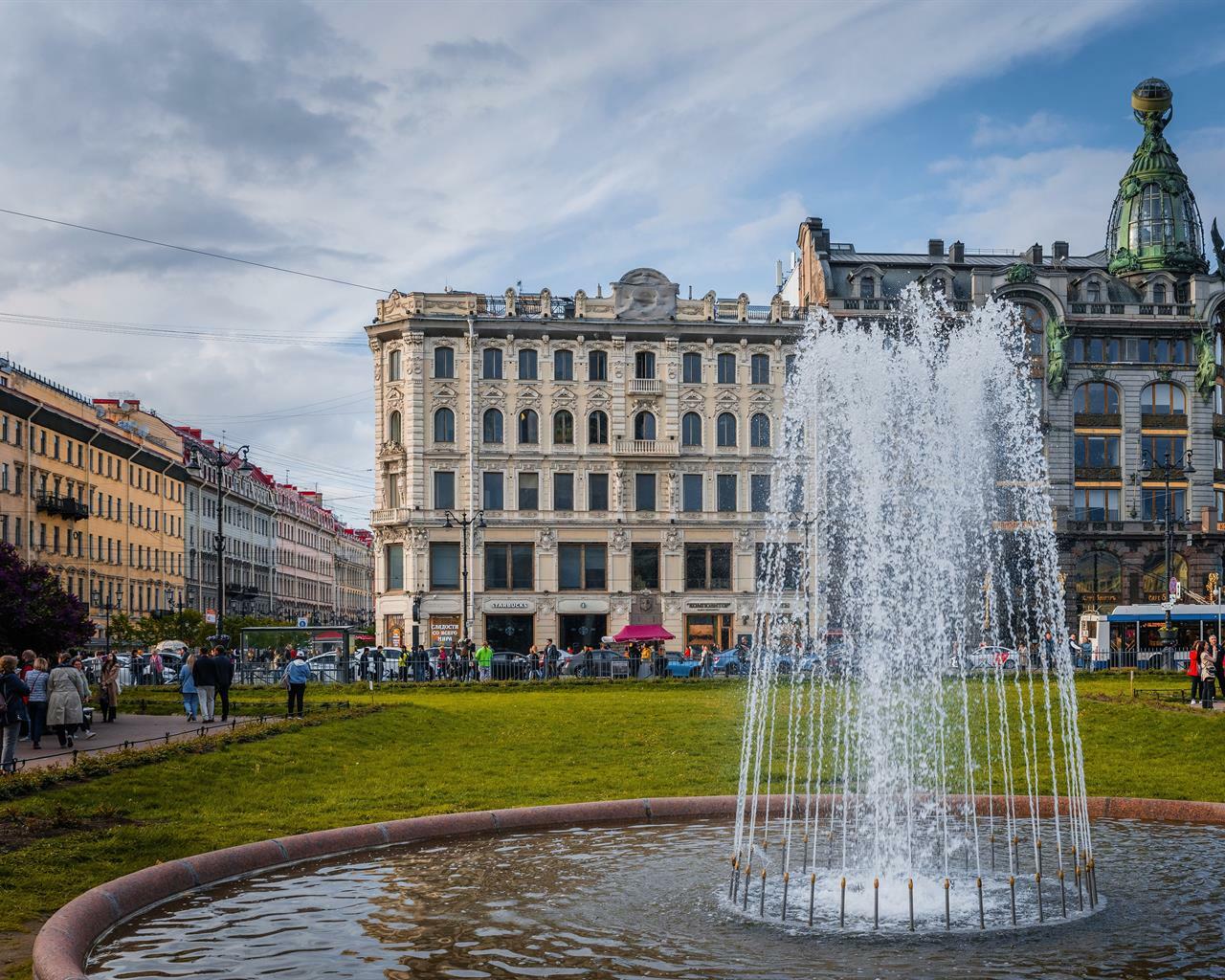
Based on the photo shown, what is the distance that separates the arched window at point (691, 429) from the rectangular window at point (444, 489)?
455 inches

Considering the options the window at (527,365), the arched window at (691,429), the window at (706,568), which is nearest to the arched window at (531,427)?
the window at (527,365)

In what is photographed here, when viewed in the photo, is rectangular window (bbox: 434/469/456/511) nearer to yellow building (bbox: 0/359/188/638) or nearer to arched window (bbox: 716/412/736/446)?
arched window (bbox: 716/412/736/446)

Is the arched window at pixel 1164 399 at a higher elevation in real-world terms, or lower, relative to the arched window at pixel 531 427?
higher

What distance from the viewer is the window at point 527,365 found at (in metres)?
66.9

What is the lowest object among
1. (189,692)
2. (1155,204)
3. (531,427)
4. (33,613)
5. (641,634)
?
(189,692)

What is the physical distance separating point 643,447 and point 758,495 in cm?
616

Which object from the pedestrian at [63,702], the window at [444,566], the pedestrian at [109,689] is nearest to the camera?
the pedestrian at [63,702]

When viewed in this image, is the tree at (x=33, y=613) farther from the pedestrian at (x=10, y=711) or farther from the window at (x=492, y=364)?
the window at (x=492, y=364)

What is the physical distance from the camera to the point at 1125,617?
59281 millimetres

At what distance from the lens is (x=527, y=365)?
6700cm

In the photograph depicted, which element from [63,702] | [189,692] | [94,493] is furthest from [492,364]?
[63,702]

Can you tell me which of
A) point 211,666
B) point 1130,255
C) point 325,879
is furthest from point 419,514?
point 325,879

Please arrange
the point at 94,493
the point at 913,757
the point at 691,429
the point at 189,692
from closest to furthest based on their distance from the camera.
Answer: the point at 913,757 < the point at 189,692 < the point at 691,429 < the point at 94,493

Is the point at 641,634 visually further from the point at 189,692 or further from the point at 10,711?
the point at 10,711
